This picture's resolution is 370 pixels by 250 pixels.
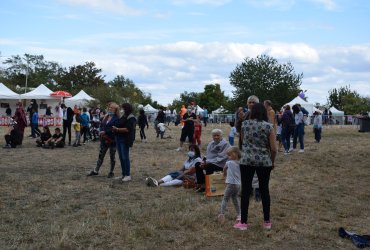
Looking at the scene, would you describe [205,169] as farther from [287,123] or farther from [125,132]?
[287,123]

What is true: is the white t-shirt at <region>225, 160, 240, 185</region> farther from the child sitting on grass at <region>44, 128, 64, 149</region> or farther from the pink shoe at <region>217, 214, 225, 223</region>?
the child sitting on grass at <region>44, 128, 64, 149</region>

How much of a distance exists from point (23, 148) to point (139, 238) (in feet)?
43.7

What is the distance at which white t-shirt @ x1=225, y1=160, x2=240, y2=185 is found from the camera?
6.92 metres

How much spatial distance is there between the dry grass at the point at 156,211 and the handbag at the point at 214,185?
20cm

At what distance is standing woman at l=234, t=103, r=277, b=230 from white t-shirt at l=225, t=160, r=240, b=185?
0.47m

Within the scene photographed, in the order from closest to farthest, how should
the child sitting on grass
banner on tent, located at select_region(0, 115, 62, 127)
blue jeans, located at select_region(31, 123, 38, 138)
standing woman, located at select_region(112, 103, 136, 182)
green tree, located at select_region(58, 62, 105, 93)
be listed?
standing woman, located at select_region(112, 103, 136, 182) < the child sitting on grass < blue jeans, located at select_region(31, 123, 38, 138) < banner on tent, located at select_region(0, 115, 62, 127) < green tree, located at select_region(58, 62, 105, 93)

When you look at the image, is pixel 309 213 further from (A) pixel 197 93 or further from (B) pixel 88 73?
(A) pixel 197 93

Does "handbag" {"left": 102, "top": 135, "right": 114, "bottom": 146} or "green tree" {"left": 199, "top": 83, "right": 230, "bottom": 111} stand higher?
"green tree" {"left": 199, "top": 83, "right": 230, "bottom": 111}

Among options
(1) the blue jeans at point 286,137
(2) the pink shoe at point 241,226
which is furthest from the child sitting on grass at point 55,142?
(2) the pink shoe at point 241,226

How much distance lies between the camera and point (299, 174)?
39.2 feet

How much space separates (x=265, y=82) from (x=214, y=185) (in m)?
56.6

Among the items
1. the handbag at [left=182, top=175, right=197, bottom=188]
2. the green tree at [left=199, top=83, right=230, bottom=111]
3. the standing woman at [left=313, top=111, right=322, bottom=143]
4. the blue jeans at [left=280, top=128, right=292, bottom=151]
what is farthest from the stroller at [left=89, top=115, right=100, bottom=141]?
the green tree at [left=199, top=83, right=230, bottom=111]

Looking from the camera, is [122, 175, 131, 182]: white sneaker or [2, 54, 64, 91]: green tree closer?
[122, 175, 131, 182]: white sneaker

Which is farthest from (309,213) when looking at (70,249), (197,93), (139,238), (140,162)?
(197,93)
